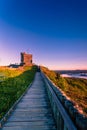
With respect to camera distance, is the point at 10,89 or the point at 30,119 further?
the point at 10,89

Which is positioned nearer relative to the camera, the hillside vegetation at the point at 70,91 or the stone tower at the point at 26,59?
the hillside vegetation at the point at 70,91

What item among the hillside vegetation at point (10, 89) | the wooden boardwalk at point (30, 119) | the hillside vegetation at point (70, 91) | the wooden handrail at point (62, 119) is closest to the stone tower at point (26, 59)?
the hillside vegetation at point (70, 91)

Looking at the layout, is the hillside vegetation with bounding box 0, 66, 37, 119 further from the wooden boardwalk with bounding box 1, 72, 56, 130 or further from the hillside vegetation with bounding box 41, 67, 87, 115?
the hillside vegetation with bounding box 41, 67, 87, 115

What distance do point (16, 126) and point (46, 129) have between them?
101 cm

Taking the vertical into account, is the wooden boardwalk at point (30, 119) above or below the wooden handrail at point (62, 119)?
below

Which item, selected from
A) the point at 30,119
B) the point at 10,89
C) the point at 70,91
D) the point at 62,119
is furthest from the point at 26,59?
the point at 62,119

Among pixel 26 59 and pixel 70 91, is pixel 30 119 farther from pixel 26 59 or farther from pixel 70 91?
pixel 26 59

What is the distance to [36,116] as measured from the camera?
7.20m

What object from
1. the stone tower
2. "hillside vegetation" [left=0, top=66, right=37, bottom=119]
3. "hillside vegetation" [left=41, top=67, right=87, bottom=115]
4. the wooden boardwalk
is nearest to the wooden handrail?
the wooden boardwalk

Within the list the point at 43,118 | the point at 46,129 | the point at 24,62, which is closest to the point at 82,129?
the point at 46,129

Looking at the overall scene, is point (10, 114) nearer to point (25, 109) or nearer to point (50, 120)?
point (25, 109)

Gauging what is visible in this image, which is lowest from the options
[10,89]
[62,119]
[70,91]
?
[70,91]

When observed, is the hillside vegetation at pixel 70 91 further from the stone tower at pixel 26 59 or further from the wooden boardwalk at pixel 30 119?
the stone tower at pixel 26 59

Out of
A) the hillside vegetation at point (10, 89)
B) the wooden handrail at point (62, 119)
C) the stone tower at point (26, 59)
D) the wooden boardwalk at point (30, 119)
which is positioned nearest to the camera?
the wooden handrail at point (62, 119)
